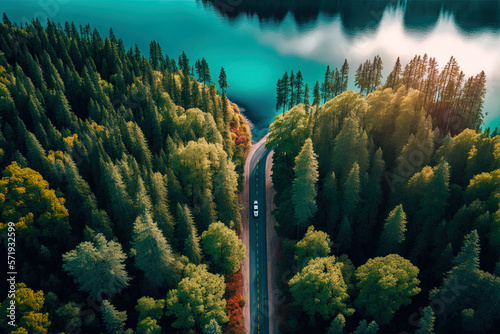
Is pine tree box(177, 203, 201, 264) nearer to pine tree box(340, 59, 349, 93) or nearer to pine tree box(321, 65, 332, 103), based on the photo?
pine tree box(321, 65, 332, 103)

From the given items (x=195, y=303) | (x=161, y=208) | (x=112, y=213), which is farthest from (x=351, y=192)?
(x=112, y=213)

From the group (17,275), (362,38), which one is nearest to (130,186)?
(17,275)

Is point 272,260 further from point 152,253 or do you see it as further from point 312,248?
point 152,253

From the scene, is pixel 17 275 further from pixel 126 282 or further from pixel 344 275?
pixel 344 275

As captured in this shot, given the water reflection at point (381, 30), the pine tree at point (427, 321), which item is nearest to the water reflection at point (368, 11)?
the water reflection at point (381, 30)

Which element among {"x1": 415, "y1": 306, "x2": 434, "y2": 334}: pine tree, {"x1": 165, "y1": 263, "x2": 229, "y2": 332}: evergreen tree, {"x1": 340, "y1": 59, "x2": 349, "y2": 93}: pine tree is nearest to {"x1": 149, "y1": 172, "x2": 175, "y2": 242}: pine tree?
{"x1": 165, "y1": 263, "x2": 229, "y2": 332}: evergreen tree
